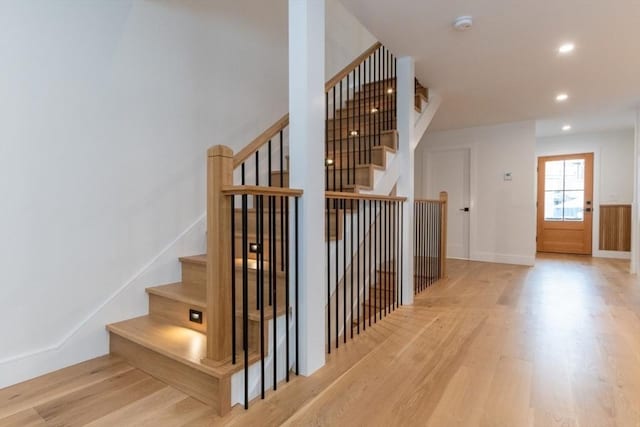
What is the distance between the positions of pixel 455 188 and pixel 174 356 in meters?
5.59

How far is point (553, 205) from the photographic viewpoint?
22.8ft

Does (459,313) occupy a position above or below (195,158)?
below

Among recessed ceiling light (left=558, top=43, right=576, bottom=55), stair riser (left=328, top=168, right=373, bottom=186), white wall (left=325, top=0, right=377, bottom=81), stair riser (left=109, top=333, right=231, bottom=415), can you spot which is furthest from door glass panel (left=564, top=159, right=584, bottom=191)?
stair riser (left=109, top=333, right=231, bottom=415)

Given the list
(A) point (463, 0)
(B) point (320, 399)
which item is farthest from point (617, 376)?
(A) point (463, 0)

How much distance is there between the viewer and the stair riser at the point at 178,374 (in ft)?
4.99

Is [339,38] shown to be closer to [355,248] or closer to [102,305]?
[355,248]

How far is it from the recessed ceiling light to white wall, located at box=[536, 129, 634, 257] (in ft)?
14.8

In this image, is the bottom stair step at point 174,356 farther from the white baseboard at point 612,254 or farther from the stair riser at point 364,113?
the white baseboard at point 612,254

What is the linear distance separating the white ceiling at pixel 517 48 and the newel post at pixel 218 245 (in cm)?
161

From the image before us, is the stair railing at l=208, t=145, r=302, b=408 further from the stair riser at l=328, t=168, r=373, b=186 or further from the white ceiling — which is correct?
the white ceiling

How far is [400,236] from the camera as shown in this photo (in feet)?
10.5

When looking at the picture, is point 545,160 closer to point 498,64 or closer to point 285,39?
point 498,64

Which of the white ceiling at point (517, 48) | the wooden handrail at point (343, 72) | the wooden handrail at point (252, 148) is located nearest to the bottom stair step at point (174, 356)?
the wooden handrail at point (252, 148)

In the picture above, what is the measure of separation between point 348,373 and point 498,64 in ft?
10.2
